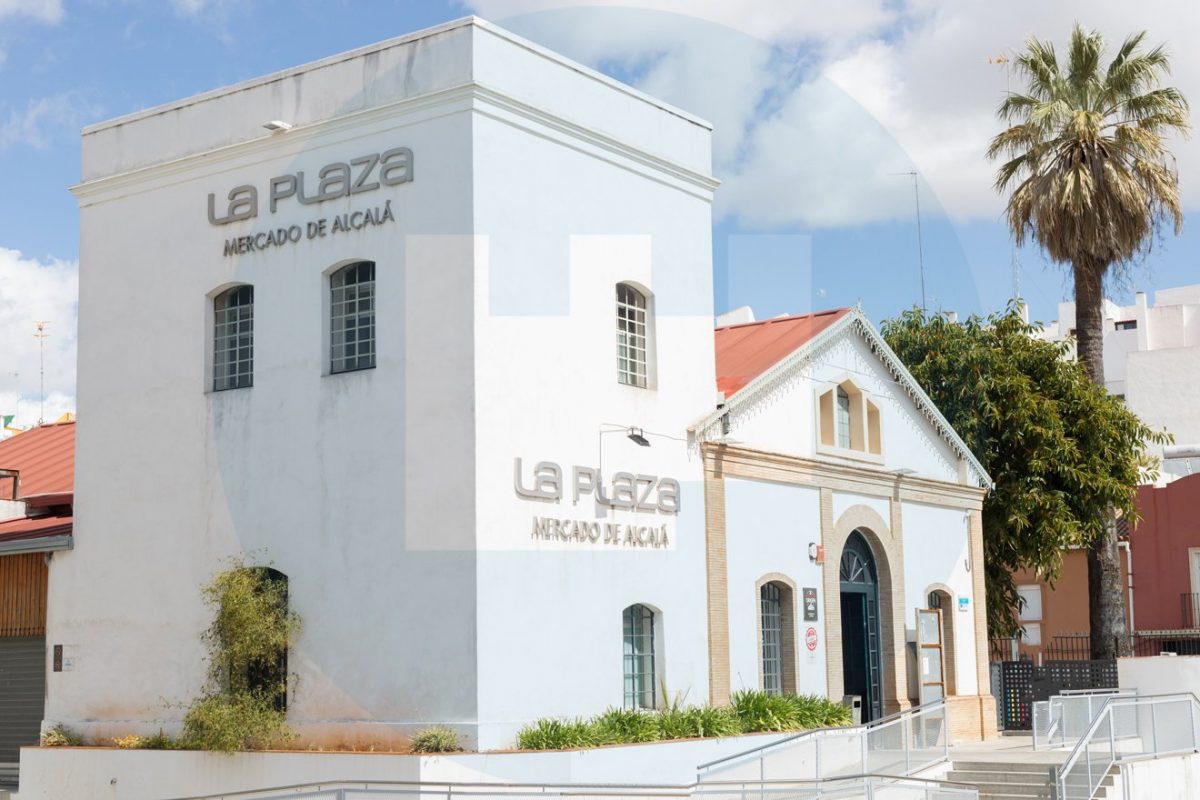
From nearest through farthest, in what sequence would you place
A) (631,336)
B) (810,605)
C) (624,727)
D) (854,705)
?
(624,727) → (631,336) → (810,605) → (854,705)

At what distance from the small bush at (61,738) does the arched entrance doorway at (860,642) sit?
13.4 m

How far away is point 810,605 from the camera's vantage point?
25594mm

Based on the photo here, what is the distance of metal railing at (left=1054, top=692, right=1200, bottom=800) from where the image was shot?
73.8 feet

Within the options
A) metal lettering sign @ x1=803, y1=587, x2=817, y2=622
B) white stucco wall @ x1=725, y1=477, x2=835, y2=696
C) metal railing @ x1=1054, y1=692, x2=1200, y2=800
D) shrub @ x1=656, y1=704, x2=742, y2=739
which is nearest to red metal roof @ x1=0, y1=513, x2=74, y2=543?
shrub @ x1=656, y1=704, x2=742, y2=739

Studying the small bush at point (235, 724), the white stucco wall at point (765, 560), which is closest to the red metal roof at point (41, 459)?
the small bush at point (235, 724)

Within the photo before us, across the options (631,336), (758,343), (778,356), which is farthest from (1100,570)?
(631,336)

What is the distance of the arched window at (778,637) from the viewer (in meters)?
24.9

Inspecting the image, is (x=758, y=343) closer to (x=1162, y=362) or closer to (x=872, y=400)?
(x=872, y=400)

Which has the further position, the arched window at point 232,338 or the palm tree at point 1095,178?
the palm tree at point 1095,178

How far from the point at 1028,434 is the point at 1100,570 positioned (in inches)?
171

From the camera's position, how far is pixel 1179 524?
43.4 metres

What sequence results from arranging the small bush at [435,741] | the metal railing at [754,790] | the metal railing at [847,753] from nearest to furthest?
the metal railing at [754,790], the small bush at [435,741], the metal railing at [847,753]

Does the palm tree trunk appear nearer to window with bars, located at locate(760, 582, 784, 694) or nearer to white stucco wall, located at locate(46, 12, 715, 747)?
window with bars, located at locate(760, 582, 784, 694)

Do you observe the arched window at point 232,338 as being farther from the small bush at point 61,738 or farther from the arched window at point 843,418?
the arched window at point 843,418
